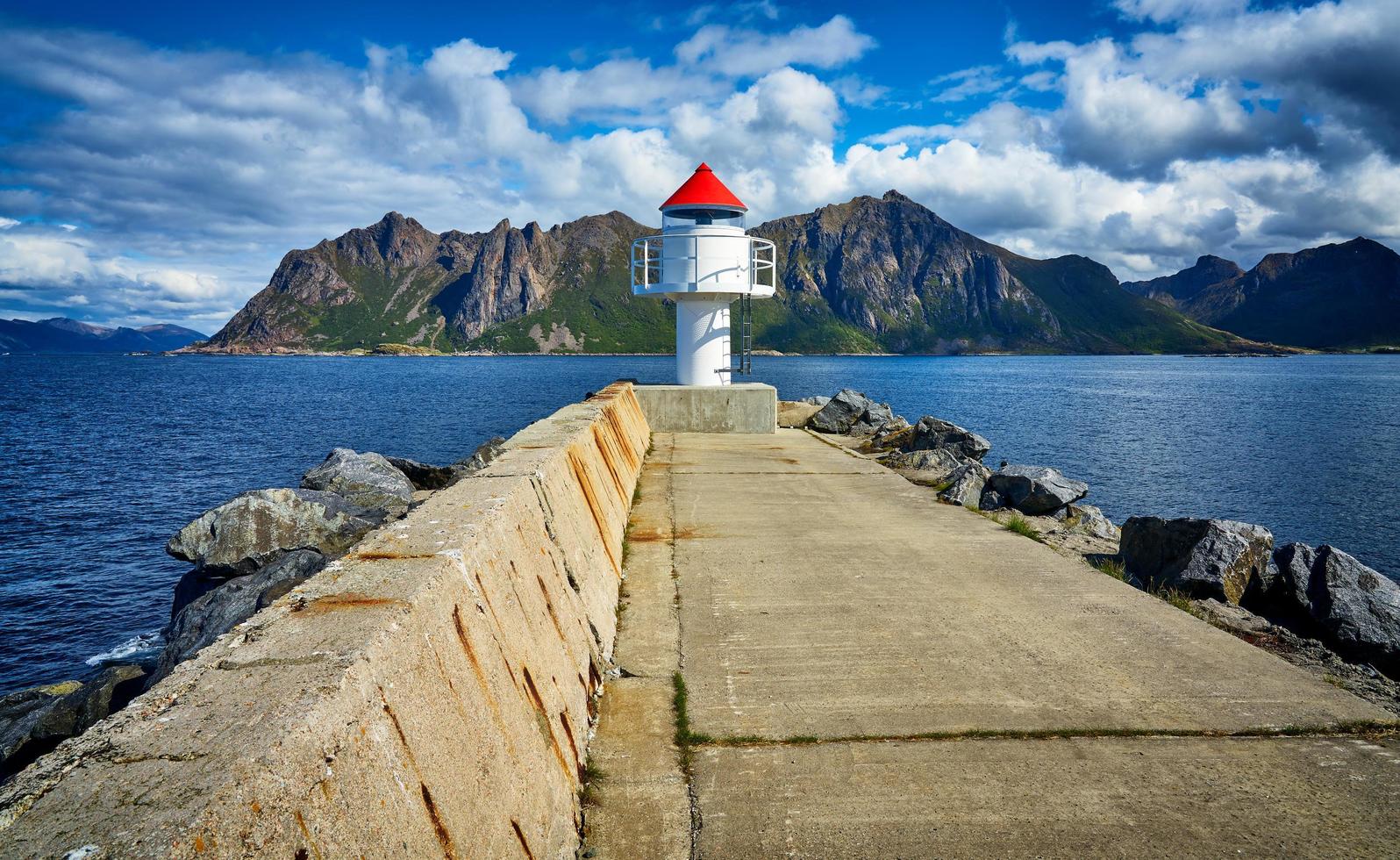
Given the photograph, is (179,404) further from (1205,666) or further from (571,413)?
(1205,666)

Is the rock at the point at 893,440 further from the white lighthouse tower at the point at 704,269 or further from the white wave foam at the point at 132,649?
the white wave foam at the point at 132,649

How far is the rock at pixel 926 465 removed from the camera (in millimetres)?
13247

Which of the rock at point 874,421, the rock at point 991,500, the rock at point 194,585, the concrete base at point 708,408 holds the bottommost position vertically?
the rock at point 194,585

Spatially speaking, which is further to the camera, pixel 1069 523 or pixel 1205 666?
pixel 1069 523

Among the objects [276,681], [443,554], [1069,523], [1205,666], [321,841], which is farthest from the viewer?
[1069,523]

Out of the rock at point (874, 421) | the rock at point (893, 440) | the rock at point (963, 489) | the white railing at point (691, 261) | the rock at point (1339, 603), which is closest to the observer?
the rock at point (1339, 603)

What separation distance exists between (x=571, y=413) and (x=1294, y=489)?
25836mm

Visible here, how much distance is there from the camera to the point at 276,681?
2.20 m

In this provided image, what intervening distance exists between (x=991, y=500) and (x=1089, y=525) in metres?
1.65

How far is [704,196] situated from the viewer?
65.9ft

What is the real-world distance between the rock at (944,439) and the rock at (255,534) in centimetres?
1478

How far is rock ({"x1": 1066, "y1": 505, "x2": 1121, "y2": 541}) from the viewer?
12836 millimetres

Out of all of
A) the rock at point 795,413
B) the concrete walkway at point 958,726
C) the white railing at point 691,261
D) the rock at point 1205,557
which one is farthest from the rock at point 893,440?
the concrete walkway at point 958,726

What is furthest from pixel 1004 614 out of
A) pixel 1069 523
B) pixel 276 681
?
pixel 1069 523
